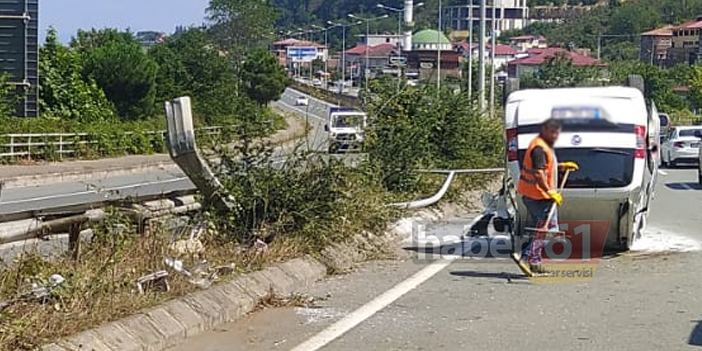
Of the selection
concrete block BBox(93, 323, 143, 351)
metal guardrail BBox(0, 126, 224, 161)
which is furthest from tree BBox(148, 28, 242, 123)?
concrete block BBox(93, 323, 143, 351)

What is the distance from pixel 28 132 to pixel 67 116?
11.7m

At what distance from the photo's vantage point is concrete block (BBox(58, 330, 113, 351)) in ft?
25.3

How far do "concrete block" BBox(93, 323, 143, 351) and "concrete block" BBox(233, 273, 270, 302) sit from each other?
2.28 metres

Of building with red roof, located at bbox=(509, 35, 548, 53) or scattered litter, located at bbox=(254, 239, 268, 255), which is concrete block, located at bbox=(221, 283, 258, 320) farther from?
building with red roof, located at bbox=(509, 35, 548, 53)

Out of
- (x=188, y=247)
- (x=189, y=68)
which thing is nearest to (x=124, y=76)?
(x=189, y=68)

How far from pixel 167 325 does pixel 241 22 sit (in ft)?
339

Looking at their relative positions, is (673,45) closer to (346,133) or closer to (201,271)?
(346,133)

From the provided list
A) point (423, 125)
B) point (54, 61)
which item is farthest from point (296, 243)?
point (54, 61)

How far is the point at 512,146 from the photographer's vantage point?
45.7ft

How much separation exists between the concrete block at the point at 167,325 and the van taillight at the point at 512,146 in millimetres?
5835

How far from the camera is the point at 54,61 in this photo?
56156 millimetres

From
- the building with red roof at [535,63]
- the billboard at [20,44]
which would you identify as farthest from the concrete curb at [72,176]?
the building with red roof at [535,63]

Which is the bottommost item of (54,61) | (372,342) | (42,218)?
(372,342)

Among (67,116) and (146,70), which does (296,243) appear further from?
(146,70)
